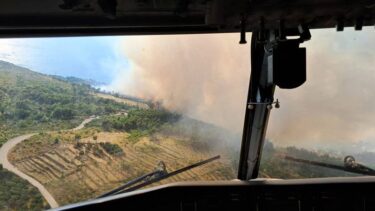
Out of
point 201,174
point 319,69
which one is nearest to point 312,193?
point 201,174

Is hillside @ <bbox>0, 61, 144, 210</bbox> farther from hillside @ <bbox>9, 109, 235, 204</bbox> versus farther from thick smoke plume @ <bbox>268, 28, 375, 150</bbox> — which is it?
thick smoke plume @ <bbox>268, 28, 375, 150</bbox>

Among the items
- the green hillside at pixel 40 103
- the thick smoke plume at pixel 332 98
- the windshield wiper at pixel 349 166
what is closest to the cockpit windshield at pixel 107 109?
the green hillside at pixel 40 103

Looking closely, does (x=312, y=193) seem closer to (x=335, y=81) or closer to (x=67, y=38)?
(x=335, y=81)

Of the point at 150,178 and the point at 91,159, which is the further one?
the point at 150,178

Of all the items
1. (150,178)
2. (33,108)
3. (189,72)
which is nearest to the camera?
(33,108)

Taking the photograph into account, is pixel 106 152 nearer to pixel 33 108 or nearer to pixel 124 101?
pixel 124 101

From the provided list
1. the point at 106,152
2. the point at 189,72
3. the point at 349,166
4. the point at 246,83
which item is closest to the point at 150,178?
the point at 106,152

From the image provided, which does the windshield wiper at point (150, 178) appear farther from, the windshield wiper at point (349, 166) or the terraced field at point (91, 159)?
the windshield wiper at point (349, 166)
